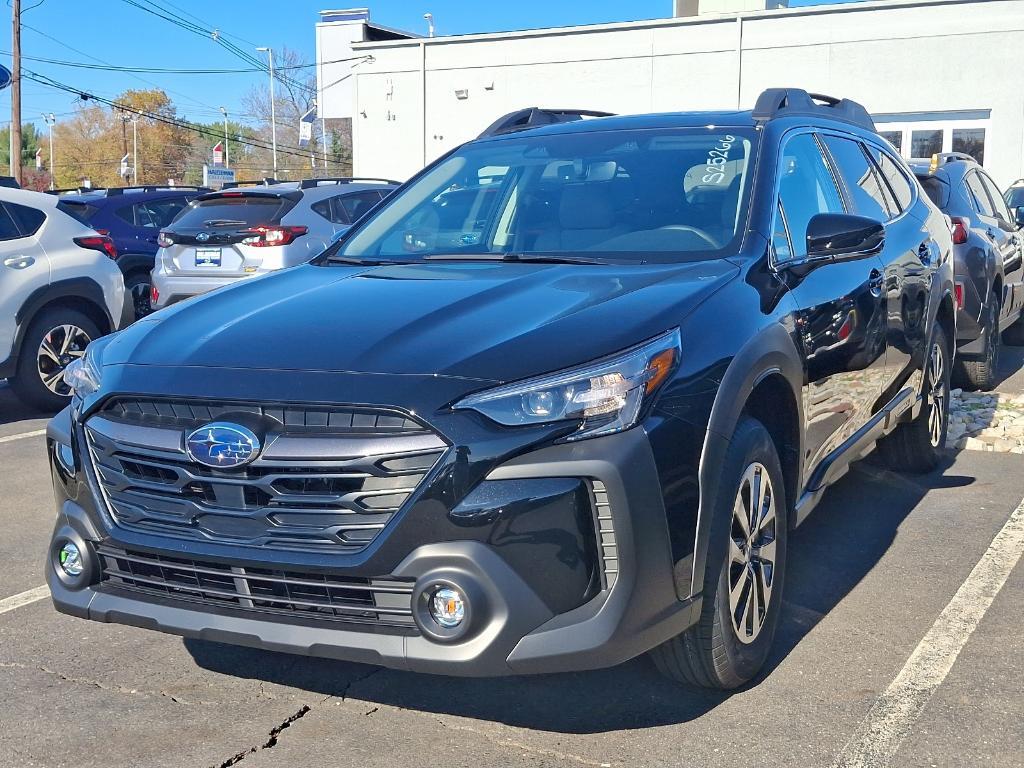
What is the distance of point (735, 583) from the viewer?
3.31 m

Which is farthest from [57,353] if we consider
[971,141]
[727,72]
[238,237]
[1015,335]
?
[971,141]

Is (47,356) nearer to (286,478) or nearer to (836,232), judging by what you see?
(286,478)

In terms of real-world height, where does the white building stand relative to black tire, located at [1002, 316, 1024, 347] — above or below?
above

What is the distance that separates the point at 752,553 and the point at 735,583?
15 cm

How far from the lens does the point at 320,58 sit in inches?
1793

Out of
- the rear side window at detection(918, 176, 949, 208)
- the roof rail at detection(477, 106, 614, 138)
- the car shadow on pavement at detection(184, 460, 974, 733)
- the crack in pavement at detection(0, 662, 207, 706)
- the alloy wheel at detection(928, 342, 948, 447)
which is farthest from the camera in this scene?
the rear side window at detection(918, 176, 949, 208)

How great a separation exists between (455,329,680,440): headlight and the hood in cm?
4

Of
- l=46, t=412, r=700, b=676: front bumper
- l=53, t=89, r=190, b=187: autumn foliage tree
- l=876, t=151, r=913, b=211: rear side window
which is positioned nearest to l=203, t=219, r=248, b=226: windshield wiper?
l=876, t=151, r=913, b=211: rear side window

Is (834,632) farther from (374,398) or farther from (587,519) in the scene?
(374,398)

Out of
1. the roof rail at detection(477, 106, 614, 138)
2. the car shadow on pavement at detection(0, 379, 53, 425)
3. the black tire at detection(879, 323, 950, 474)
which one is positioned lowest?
the car shadow on pavement at detection(0, 379, 53, 425)

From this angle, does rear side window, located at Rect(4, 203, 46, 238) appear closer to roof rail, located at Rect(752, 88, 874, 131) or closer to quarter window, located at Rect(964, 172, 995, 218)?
roof rail, located at Rect(752, 88, 874, 131)

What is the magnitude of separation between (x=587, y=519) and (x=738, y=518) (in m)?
0.73

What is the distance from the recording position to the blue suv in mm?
12625

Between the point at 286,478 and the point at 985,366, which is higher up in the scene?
the point at 286,478
